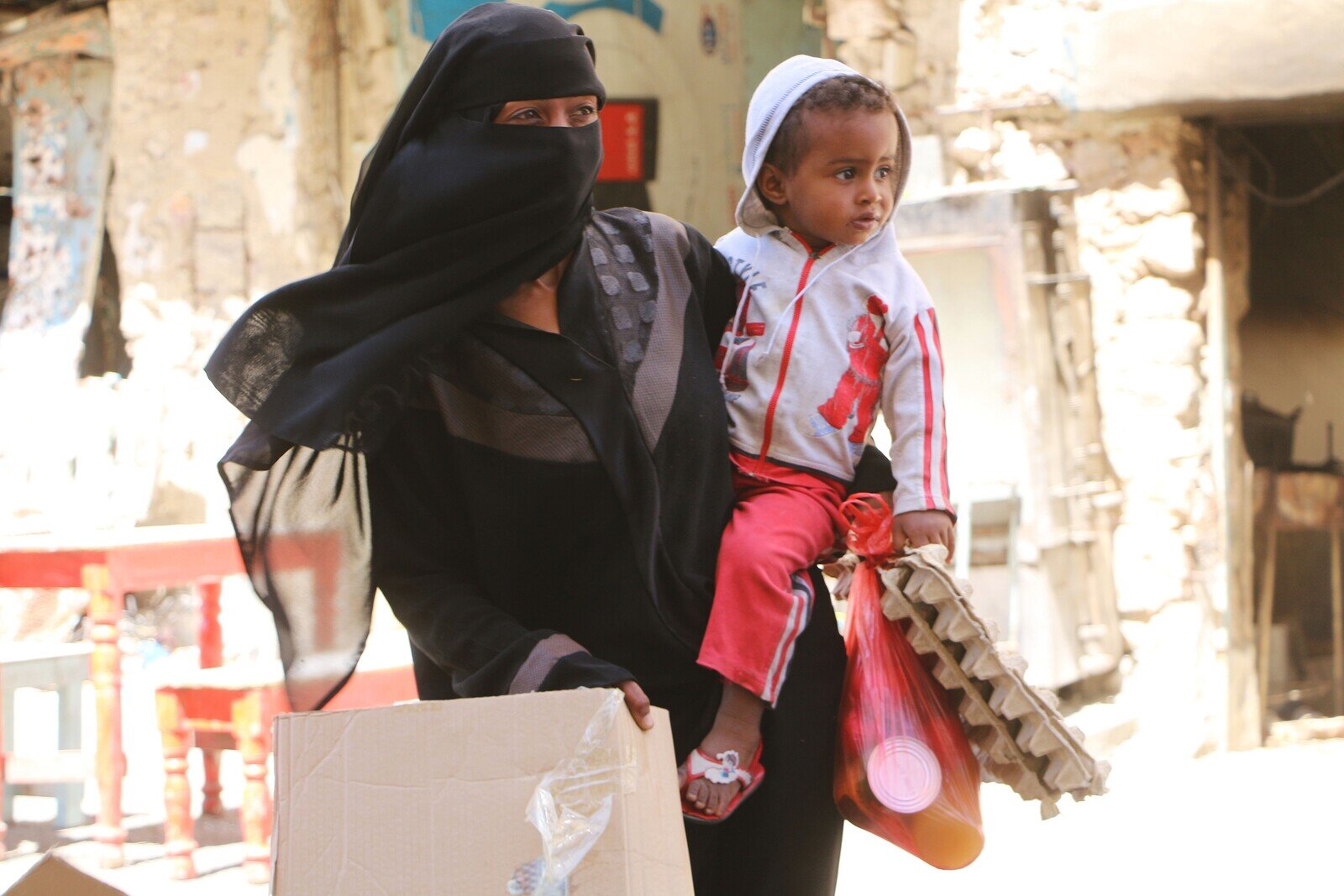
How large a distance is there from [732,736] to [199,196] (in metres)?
5.52

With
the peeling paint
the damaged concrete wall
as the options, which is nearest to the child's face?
the damaged concrete wall

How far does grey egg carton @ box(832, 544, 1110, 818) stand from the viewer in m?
1.59

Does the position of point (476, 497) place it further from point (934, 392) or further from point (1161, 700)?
point (1161, 700)

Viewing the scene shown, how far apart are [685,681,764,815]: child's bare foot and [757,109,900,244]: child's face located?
1.93 ft

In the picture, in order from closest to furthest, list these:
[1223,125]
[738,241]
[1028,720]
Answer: [1028,720] → [738,241] → [1223,125]

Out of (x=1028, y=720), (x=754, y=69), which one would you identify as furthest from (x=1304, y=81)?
(x=1028, y=720)

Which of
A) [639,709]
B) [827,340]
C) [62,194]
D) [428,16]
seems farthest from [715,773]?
[62,194]

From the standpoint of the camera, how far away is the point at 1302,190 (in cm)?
657

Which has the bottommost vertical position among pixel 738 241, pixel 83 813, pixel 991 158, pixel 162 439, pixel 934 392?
pixel 83 813

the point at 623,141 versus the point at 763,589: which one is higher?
the point at 623,141

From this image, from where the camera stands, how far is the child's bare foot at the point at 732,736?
1.64 m

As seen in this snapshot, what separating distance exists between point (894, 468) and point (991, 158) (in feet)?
11.9

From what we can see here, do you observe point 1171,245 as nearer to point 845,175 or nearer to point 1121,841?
point 1121,841

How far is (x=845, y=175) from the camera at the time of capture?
6.01 ft
